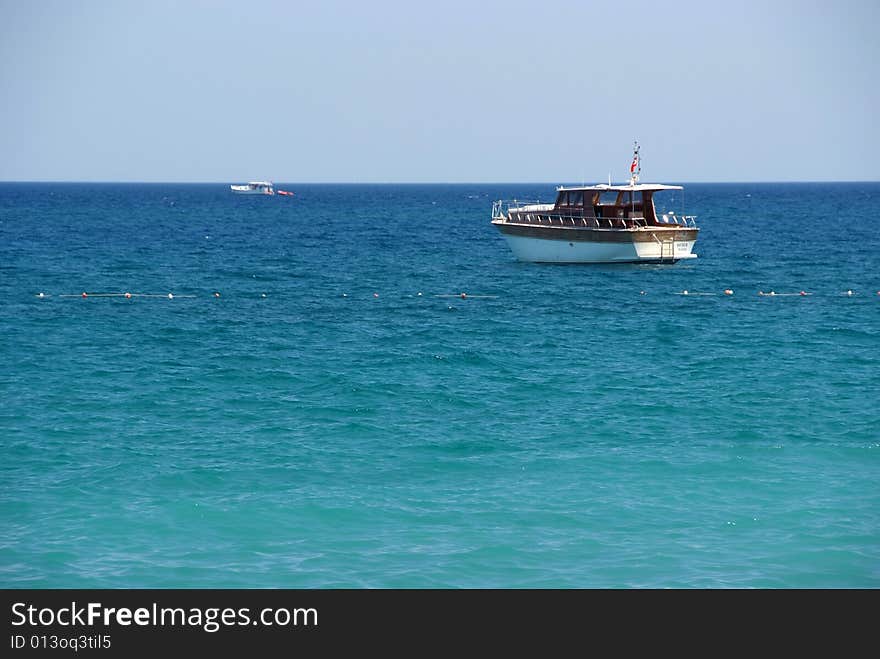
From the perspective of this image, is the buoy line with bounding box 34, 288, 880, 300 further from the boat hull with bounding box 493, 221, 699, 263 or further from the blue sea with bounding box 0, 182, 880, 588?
the boat hull with bounding box 493, 221, 699, 263

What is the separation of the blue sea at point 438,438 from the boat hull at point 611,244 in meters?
11.1

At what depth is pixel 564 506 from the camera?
72.5 ft

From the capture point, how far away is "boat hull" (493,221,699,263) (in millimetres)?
68125

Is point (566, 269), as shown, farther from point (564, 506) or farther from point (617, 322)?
point (564, 506)

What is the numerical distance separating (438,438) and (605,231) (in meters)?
43.4

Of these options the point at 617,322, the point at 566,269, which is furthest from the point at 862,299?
the point at 566,269

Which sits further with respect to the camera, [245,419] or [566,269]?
[566,269]

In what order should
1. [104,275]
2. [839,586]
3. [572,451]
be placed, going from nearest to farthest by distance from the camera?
[839,586] < [572,451] < [104,275]

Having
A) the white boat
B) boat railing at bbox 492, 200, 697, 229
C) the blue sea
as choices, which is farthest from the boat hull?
the blue sea

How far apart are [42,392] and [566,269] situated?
42558 mm

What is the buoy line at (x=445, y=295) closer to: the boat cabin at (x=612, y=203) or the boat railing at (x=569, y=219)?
the boat railing at (x=569, y=219)

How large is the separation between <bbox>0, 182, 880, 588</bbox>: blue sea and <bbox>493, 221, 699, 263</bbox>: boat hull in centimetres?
1105

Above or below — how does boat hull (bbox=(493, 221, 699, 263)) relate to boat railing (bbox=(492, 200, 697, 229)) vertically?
below

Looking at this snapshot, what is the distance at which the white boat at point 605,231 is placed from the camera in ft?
224
